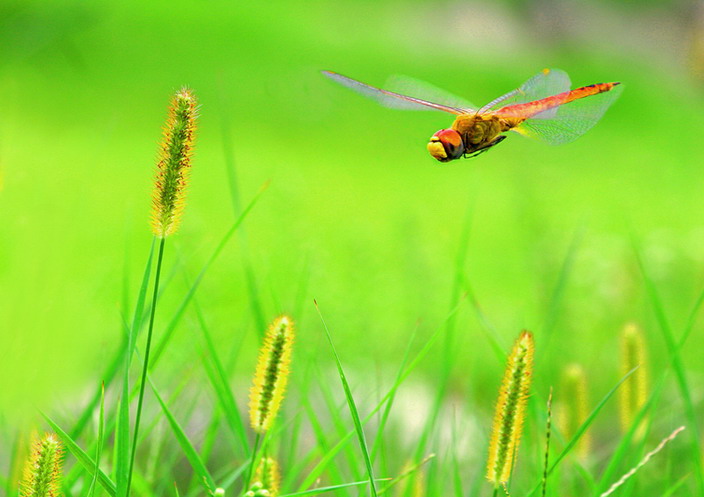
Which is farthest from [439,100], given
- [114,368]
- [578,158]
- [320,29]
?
[320,29]

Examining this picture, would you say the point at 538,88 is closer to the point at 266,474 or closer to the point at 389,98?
the point at 389,98

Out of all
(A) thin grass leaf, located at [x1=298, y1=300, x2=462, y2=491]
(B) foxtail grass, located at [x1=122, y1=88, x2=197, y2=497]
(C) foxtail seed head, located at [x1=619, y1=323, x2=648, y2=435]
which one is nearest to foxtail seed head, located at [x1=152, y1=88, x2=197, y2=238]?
(B) foxtail grass, located at [x1=122, y1=88, x2=197, y2=497]

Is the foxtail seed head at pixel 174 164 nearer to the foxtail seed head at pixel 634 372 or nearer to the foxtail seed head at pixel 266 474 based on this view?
the foxtail seed head at pixel 266 474

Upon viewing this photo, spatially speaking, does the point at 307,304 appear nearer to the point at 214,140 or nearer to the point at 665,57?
the point at 214,140

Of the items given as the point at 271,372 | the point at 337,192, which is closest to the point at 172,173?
the point at 271,372

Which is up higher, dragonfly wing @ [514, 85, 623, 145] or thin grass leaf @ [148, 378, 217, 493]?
dragonfly wing @ [514, 85, 623, 145]

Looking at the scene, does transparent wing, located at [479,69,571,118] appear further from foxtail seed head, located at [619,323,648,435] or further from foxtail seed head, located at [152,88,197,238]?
foxtail seed head, located at [619,323,648,435]
